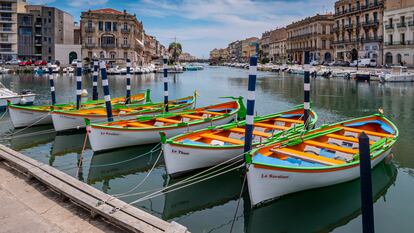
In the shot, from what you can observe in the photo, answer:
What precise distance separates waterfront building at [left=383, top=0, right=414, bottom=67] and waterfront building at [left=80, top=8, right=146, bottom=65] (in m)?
60.9

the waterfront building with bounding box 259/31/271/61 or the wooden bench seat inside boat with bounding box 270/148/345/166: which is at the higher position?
the waterfront building with bounding box 259/31/271/61

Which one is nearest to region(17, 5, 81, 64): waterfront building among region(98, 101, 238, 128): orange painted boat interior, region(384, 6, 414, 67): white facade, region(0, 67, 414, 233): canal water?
region(384, 6, 414, 67): white facade

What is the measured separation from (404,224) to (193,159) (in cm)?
661

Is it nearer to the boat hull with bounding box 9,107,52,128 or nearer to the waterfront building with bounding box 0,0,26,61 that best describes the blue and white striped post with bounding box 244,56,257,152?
the boat hull with bounding box 9,107,52,128

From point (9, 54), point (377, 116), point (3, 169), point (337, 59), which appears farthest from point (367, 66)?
point (9, 54)

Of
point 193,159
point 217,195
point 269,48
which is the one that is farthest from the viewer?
point 269,48

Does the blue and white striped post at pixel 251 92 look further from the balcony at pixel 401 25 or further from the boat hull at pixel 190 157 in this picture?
the balcony at pixel 401 25

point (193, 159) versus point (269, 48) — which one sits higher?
point (269, 48)

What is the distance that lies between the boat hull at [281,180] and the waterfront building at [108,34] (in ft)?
290

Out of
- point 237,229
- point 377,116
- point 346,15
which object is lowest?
point 237,229

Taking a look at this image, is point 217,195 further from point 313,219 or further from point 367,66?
point 367,66

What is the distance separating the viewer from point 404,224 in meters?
9.74

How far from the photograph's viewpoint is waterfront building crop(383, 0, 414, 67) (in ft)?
213

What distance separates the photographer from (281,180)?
10109 millimetres
